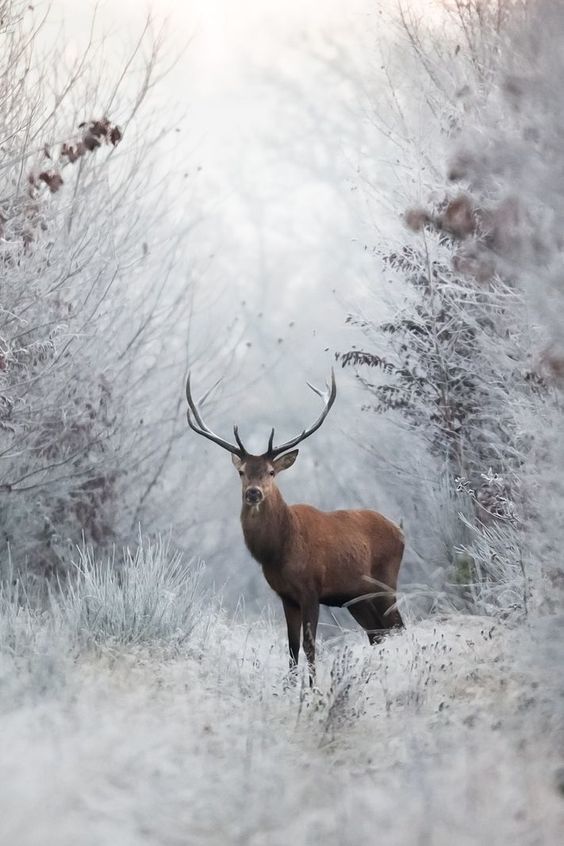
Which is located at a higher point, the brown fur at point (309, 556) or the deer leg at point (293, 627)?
the brown fur at point (309, 556)

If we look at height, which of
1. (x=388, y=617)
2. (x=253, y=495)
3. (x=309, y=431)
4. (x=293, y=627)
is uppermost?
(x=309, y=431)

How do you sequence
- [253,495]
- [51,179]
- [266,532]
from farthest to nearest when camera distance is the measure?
1. [51,179]
2. [266,532]
3. [253,495]

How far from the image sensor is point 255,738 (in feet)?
17.0

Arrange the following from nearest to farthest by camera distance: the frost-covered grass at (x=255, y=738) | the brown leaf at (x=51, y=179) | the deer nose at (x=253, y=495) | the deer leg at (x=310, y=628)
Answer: the frost-covered grass at (x=255, y=738) < the deer leg at (x=310, y=628) < the deer nose at (x=253, y=495) < the brown leaf at (x=51, y=179)

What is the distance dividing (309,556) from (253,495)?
→ 2.03 feet

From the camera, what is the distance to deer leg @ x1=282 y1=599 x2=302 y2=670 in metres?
6.59

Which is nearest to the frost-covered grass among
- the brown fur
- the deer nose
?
the brown fur

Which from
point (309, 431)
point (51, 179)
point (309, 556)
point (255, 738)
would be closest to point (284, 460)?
point (309, 431)

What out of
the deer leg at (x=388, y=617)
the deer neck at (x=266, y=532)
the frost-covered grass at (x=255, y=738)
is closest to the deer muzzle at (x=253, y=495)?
the deer neck at (x=266, y=532)

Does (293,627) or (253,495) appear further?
(293,627)

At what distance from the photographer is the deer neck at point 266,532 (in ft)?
22.1

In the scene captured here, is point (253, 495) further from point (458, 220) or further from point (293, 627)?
point (458, 220)

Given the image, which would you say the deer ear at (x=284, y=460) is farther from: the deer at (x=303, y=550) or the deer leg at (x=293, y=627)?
the deer leg at (x=293, y=627)

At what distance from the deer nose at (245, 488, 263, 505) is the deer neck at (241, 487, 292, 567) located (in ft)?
0.42
